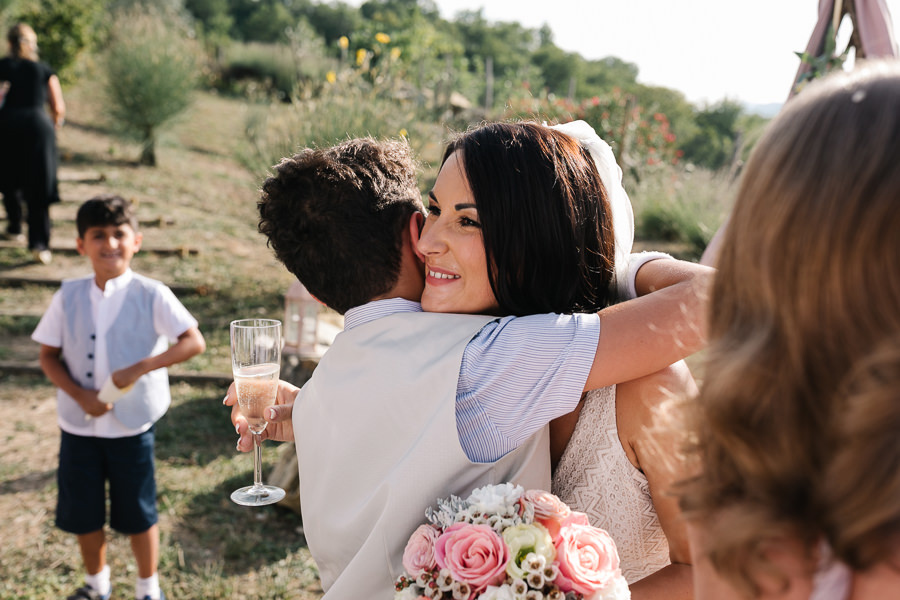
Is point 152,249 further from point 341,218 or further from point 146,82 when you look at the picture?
point 341,218

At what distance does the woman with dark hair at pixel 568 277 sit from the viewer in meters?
1.64

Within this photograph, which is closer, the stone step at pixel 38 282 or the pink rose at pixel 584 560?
the pink rose at pixel 584 560

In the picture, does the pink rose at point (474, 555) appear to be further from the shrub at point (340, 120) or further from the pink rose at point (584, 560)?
the shrub at point (340, 120)

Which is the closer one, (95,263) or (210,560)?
(95,263)

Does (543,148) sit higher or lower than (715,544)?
higher

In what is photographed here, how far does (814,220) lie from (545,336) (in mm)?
747

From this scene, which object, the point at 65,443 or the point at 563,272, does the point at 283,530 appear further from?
the point at 563,272

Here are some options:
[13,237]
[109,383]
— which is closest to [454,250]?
[109,383]

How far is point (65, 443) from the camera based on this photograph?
360 cm

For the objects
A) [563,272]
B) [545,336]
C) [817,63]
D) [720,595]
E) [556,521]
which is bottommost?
[556,521]

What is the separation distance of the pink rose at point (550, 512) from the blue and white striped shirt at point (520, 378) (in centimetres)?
16

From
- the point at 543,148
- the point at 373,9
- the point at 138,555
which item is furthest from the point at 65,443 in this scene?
the point at 373,9

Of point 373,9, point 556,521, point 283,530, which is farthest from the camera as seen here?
point 373,9

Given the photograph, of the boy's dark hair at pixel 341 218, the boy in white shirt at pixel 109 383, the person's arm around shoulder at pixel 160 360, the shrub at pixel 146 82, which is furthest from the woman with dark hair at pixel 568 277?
the shrub at pixel 146 82
